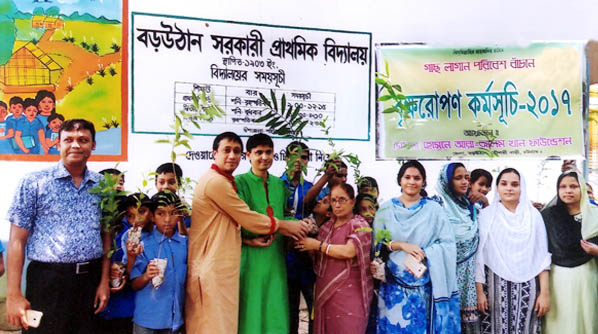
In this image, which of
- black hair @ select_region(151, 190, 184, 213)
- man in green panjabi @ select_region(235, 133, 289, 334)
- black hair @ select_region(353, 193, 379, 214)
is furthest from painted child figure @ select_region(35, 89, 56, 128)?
black hair @ select_region(353, 193, 379, 214)

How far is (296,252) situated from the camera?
3416mm

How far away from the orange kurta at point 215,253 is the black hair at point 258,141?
0.30m

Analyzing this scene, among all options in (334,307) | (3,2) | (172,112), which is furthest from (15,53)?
(334,307)

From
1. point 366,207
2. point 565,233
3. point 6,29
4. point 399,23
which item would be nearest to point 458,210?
point 366,207

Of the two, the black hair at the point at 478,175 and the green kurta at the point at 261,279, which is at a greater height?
the black hair at the point at 478,175

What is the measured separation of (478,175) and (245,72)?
5.94 feet

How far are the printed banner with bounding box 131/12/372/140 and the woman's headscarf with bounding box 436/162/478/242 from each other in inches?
25.2

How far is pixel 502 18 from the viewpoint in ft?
12.8

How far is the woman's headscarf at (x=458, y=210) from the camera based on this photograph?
363cm

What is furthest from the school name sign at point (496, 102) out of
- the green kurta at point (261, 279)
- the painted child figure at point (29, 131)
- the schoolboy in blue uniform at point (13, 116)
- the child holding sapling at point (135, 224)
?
the schoolboy in blue uniform at point (13, 116)

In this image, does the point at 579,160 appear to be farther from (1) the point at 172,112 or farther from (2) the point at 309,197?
(1) the point at 172,112

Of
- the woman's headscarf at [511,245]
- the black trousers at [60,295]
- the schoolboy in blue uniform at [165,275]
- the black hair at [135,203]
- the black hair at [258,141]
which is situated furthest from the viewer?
the woman's headscarf at [511,245]

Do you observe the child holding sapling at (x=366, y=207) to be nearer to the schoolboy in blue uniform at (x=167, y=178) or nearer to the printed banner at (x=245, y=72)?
the printed banner at (x=245, y=72)

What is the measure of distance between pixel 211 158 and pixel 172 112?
1.26 ft
